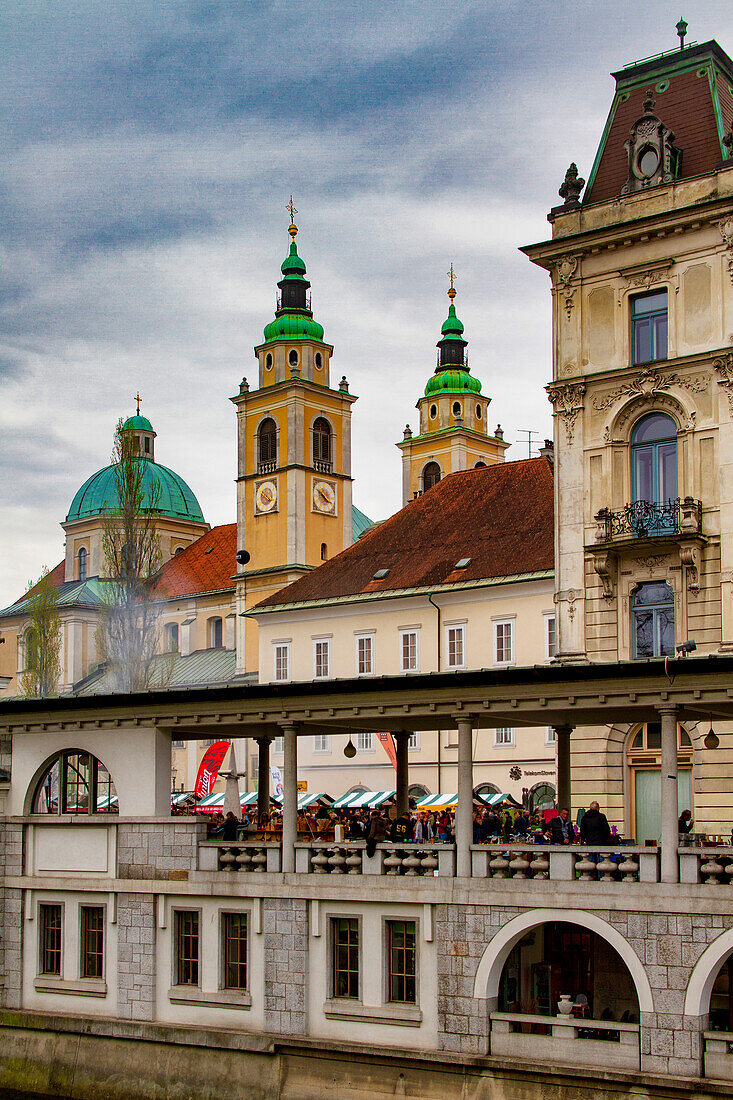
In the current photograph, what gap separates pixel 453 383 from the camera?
124188mm

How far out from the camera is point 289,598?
226 ft

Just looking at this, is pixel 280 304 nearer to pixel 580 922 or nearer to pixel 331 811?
pixel 331 811

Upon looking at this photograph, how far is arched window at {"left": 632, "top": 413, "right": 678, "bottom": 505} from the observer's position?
1626 inches

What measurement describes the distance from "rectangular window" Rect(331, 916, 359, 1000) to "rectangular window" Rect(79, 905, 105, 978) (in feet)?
19.1

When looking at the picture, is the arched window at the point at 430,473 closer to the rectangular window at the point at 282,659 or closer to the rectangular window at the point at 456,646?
the rectangular window at the point at 282,659

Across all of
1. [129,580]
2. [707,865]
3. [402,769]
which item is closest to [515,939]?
[707,865]

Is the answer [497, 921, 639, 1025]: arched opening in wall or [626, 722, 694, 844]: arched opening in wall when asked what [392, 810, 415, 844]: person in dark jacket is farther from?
[626, 722, 694, 844]: arched opening in wall

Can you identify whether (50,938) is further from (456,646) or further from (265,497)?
(265,497)

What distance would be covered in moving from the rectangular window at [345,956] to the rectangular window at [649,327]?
2018 cm

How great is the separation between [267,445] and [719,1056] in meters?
75.7

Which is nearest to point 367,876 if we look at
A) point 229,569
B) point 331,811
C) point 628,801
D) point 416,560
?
point 331,811

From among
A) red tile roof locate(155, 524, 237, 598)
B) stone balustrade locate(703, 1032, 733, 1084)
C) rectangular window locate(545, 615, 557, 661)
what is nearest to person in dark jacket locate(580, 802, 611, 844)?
stone balustrade locate(703, 1032, 733, 1084)

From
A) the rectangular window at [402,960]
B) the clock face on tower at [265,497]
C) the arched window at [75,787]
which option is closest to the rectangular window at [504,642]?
the arched window at [75,787]

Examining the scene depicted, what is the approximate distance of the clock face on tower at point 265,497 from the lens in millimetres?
94250
